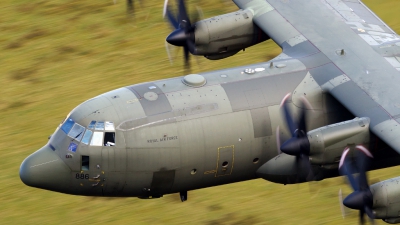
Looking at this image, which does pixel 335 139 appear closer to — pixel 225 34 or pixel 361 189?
pixel 361 189

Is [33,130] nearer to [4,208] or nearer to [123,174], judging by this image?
[4,208]

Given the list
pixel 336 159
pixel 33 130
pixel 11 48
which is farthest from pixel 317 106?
pixel 11 48

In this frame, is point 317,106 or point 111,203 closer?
point 317,106

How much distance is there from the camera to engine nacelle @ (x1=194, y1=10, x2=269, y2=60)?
38.3 m

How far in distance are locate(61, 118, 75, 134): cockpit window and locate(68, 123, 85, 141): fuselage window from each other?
0.61 ft

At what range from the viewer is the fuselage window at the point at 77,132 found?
107ft

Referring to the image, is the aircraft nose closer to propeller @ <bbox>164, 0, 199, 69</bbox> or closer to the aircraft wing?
propeller @ <bbox>164, 0, 199, 69</bbox>

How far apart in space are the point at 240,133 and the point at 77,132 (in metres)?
6.24

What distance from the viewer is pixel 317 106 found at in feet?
113

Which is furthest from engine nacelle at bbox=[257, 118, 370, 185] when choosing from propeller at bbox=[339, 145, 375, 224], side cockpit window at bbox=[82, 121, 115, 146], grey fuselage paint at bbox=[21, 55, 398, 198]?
side cockpit window at bbox=[82, 121, 115, 146]

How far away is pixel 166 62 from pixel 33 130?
386 inches

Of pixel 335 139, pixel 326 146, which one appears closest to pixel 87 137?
pixel 326 146

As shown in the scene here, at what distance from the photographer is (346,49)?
36406mm

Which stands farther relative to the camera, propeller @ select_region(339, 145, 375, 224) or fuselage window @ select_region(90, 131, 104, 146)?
fuselage window @ select_region(90, 131, 104, 146)
